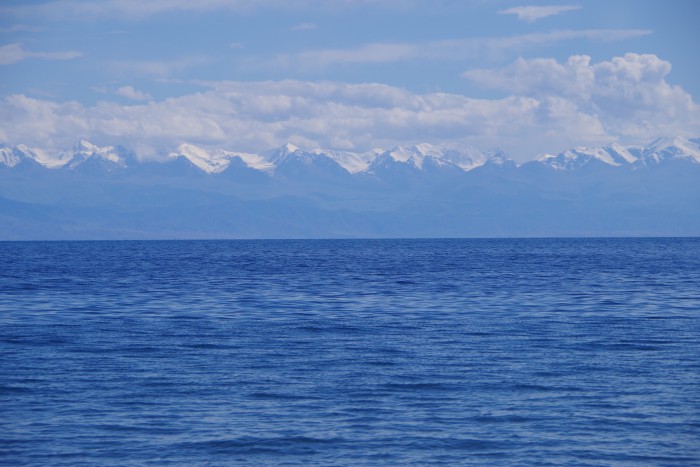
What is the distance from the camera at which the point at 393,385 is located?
79.1 feet

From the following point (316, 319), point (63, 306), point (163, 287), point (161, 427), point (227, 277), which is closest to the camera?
point (161, 427)

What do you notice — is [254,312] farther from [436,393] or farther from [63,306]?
[436,393]

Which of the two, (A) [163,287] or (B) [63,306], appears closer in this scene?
(B) [63,306]

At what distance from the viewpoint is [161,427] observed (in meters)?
20.1

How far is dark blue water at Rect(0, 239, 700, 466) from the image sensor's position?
18.8 meters

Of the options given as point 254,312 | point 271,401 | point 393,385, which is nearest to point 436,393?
point 393,385

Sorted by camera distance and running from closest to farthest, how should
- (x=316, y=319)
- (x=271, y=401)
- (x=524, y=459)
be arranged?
1. (x=524, y=459)
2. (x=271, y=401)
3. (x=316, y=319)

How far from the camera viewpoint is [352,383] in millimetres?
24312

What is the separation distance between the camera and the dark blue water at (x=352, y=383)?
61.6 feet

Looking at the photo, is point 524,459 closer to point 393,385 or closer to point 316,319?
point 393,385

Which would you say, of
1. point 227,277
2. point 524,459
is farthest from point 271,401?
point 227,277

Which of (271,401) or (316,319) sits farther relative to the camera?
(316,319)

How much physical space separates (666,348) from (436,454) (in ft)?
46.0

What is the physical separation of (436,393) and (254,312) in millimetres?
20650
